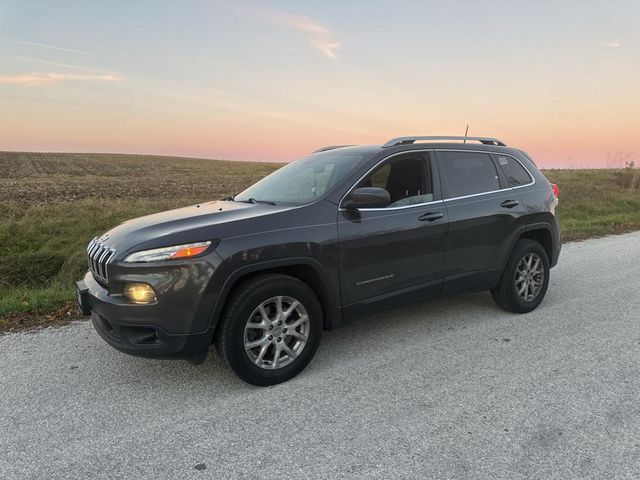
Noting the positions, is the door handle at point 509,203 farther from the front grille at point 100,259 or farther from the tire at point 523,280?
the front grille at point 100,259

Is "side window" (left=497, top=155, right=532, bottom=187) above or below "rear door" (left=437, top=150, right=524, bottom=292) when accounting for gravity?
above

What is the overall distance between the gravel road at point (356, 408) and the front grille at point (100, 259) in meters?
0.79

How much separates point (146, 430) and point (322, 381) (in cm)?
125

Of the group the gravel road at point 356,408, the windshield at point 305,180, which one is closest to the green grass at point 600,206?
the gravel road at point 356,408

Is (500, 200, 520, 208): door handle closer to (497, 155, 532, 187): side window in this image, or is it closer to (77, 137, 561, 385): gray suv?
(77, 137, 561, 385): gray suv

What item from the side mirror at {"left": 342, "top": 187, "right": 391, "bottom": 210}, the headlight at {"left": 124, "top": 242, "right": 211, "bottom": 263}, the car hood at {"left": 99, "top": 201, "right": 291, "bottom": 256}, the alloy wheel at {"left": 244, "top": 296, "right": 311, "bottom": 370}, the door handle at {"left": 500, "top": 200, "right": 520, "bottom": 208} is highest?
the side mirror at {"left": 342, "top": 187, "right": 391, "bottom": 210}

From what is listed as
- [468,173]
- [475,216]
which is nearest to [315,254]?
[475,216]

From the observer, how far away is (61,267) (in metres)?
7.83

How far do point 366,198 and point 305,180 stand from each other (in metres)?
0.86

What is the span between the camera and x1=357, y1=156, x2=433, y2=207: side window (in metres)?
4.23

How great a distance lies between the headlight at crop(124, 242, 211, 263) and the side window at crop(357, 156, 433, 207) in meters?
1.69

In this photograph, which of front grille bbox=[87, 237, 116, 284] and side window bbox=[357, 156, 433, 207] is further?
side window bbox=[357, 156, 433, 207]

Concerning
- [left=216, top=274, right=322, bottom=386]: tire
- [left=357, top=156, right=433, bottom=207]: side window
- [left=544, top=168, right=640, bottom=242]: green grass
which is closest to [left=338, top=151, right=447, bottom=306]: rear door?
[left=357, top=156, right=433, bottom=207]: side window

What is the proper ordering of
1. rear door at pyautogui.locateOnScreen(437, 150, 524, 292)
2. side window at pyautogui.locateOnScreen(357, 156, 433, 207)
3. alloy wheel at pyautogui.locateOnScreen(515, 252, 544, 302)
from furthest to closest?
alloy wheel at pyautogui.locateOnScreen(515, 252, 544, 302), rear door at pyautogui.locateOnScreen(437, 150, 524, 292), side window at pyautogui.locateOnScreen(357, 156, 433, 207)
